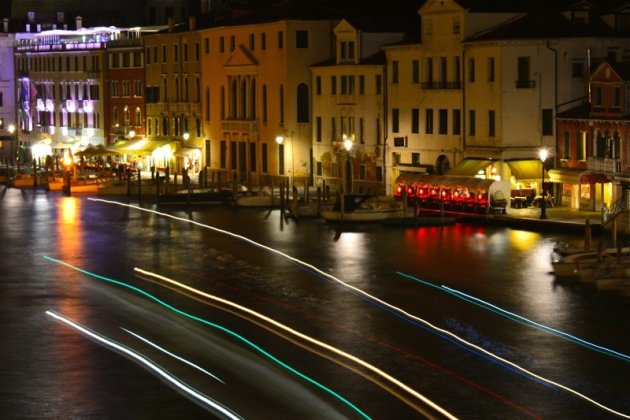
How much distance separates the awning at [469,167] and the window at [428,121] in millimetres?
3558

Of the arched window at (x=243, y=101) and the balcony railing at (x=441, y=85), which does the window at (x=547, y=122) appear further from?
the arched window at (x=243, y=101)

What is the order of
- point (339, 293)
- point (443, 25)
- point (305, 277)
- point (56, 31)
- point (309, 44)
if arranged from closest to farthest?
point (339, 293) < point (305, 277) < point (443, 25) < point (309, 44) < point (56, 31)

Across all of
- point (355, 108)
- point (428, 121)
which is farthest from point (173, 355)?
point (355, 108)

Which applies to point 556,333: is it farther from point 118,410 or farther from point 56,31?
point 56,31

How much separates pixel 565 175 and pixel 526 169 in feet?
8.21

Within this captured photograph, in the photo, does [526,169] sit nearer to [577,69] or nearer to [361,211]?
[577,69]

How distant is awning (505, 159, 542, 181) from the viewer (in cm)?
5966

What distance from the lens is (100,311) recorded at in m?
38.9

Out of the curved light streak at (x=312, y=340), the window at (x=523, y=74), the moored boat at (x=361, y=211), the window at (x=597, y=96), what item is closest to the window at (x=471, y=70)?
the window at (x=523, y=74)

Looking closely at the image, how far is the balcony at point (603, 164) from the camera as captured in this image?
2159 inches

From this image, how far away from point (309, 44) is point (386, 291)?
111ft

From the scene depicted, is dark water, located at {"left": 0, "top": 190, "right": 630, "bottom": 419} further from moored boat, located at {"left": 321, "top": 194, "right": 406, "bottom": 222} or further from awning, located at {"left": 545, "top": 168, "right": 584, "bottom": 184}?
awning, located at {"left": 545, "top": 168, "right": 584, "bottom": 184}

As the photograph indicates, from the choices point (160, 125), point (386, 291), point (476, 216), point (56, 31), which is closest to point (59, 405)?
point (386, 291)

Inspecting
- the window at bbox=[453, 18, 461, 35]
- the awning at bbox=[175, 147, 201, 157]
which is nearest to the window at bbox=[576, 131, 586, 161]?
the window at bbox=[453, 18, 461, 35]
